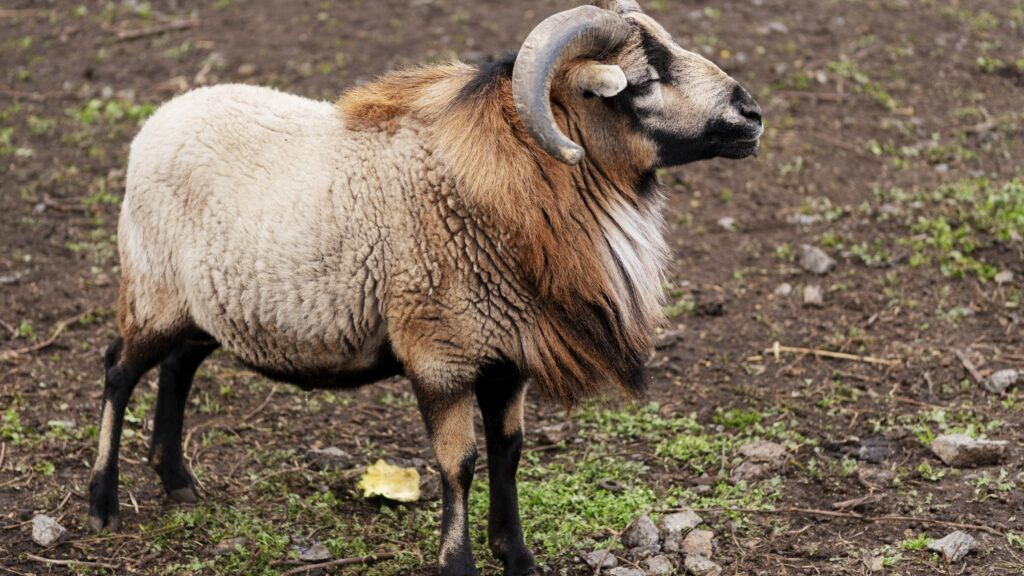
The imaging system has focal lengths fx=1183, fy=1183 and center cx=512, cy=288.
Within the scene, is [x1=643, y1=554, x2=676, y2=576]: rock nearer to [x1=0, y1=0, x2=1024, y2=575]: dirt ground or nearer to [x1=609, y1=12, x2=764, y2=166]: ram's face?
[x1=0, y1=0, x2=1024, y2=575]: dirt ground

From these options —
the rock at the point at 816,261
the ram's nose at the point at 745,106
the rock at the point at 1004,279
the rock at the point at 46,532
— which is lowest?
the rock at the point at 816,261

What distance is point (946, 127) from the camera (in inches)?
416

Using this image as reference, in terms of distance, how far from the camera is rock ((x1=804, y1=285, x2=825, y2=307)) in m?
8.27

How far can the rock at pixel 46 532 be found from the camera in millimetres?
5984

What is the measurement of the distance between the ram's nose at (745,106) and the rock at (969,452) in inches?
82.3

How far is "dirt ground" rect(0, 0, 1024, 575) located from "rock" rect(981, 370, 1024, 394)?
60 mm

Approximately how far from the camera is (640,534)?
5.91 m

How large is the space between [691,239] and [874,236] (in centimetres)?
137

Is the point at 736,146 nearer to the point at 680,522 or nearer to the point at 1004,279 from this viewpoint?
the point at 680,522

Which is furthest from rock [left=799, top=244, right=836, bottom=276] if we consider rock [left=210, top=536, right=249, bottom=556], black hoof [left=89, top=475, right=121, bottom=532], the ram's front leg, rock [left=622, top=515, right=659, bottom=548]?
black hoof [left=89, top=475, right=121, bottom=532]

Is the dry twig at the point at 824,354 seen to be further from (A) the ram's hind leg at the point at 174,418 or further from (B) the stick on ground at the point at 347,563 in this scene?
(A) the ram's hind leg at the point at 174,418

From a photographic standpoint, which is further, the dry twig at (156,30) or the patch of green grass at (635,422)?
the dry twig at (156,30)

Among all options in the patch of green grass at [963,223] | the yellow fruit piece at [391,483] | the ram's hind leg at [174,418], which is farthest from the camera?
the patch of green grass at [963,223]

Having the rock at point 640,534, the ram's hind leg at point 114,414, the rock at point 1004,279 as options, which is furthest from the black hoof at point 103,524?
the rock at point 1004,279
